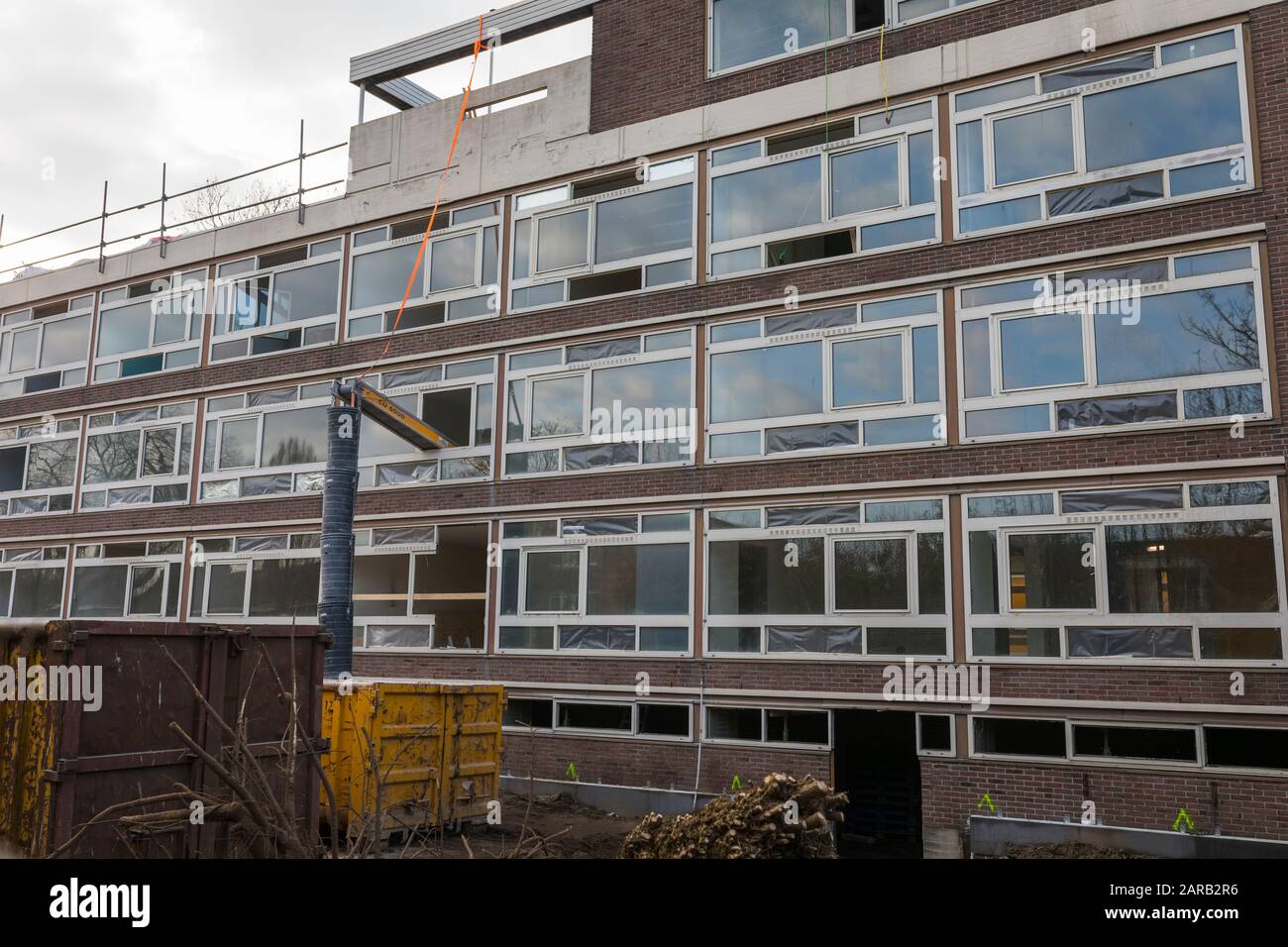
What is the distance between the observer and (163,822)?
7.23 m

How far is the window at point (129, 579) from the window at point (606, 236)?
30.3 ft

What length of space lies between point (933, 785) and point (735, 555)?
4122 millimetres

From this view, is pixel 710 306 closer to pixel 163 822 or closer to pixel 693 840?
pixel 693 840

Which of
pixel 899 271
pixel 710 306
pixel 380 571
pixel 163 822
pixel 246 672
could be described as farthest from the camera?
pixel 380 571

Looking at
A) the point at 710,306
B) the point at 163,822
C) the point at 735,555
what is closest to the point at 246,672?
the point at 163,822

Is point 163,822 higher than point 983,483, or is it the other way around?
point 983,483

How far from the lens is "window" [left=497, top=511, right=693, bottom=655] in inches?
632

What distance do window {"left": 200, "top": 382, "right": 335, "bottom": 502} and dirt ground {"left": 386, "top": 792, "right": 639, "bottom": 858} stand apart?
7.80 m

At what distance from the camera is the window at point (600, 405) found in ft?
54.4

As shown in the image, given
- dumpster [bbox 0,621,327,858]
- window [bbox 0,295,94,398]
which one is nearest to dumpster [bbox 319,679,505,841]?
dumpster [bbox 0,621,327,858]

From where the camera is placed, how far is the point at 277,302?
21344 mm

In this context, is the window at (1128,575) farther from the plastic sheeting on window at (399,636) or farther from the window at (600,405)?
the plastic sheeting on window at (399,636)
